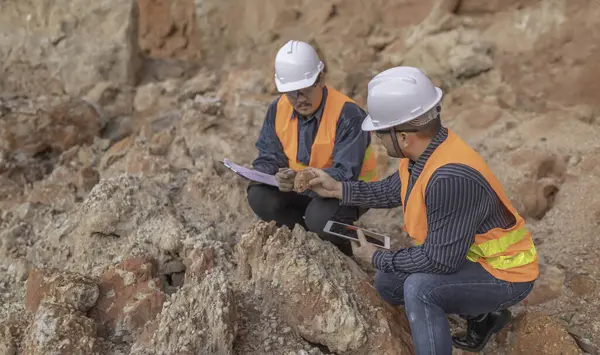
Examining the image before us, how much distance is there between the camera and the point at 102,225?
10.6 feet

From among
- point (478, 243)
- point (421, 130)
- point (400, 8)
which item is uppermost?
point (421, 130)

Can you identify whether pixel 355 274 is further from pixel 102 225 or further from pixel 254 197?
pixel 102 225

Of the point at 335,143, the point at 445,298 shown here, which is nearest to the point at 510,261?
the point at 445,298

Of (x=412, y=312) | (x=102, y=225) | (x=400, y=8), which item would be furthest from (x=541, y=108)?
(x=102, y=225)

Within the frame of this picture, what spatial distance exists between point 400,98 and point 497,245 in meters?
0.75

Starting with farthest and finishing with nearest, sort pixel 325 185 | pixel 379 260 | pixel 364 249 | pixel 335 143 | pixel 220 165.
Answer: pixel 220 165, pixel 335 143, pixel 325 185, pixel 364 249, pixel 379 260

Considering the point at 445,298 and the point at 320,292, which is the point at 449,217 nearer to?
the point at 445,298

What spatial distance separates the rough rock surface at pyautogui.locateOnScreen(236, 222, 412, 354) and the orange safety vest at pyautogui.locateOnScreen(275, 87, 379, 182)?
0.58m

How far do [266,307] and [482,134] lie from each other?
2.93 metres

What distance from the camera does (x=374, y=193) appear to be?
9.11 ft

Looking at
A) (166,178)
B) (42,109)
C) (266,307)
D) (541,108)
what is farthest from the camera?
(42,109)

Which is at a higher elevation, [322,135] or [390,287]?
[322,135]

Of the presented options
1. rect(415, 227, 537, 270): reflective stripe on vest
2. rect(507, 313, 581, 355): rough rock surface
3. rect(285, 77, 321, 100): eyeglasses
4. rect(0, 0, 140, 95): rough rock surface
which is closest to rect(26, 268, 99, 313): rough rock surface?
rect(285, 77, 321, 100): eyeglasses

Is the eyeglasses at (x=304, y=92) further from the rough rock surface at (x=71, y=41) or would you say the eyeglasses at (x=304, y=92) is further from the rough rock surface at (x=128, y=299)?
the rough rock surface at (x=71, y=41)
